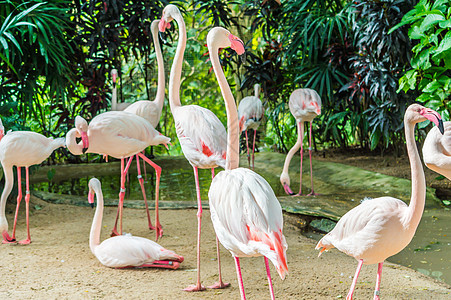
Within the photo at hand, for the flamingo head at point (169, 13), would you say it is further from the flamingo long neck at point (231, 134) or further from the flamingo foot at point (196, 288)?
the flamingo foot at point (196, 288)

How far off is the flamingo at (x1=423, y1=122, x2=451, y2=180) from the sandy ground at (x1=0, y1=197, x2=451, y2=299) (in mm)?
881

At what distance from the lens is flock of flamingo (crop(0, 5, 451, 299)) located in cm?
234

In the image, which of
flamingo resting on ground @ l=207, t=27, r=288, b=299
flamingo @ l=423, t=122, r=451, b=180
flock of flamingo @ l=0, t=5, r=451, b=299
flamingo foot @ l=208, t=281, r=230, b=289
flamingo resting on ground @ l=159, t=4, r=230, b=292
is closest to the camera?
flamingo resting on ground @ l=207, t=27, r=288, b=299

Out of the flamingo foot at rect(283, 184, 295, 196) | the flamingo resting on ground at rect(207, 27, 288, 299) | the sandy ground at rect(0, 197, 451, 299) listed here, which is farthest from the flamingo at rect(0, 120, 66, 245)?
the flamingo foot at rect(283, 184, 295, 196)

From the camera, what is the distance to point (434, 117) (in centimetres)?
249

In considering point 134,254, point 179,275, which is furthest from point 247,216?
point 134,254

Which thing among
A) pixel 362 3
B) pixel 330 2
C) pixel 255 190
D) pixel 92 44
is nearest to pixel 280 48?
pixel 330 2

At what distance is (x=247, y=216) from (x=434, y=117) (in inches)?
43.2

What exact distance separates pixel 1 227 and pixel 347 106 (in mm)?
5585

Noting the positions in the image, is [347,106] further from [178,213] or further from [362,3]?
[178,213]

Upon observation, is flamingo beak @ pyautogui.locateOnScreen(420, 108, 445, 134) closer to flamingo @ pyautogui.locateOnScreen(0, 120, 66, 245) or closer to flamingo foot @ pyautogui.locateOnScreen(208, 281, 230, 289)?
flamingo foot @ pyautogui.locateOnScreen(208, 281, 230, 289)

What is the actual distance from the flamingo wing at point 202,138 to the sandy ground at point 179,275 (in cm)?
82

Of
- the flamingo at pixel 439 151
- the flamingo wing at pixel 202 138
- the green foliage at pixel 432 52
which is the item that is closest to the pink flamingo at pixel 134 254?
the flamingo wing at pixel 202 138

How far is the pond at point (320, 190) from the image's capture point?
12.4ft
